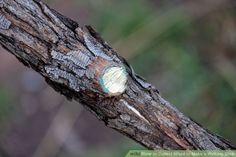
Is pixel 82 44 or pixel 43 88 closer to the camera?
pixel 82 44

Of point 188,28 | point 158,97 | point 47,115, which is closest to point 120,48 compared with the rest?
point 188,28

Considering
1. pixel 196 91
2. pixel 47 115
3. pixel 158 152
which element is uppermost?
pixel 196 91

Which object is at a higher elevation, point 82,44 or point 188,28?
point 188,28

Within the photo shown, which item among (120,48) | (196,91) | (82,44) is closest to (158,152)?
(82,44)

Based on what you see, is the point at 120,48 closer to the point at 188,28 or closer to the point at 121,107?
the point at 188,28

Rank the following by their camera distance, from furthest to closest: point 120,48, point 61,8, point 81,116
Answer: point 61,8
point 81,116
point 120,48

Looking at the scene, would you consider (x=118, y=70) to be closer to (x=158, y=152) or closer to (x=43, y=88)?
(x=158, y=152)

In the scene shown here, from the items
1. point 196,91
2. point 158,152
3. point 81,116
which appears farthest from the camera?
point 81,116
